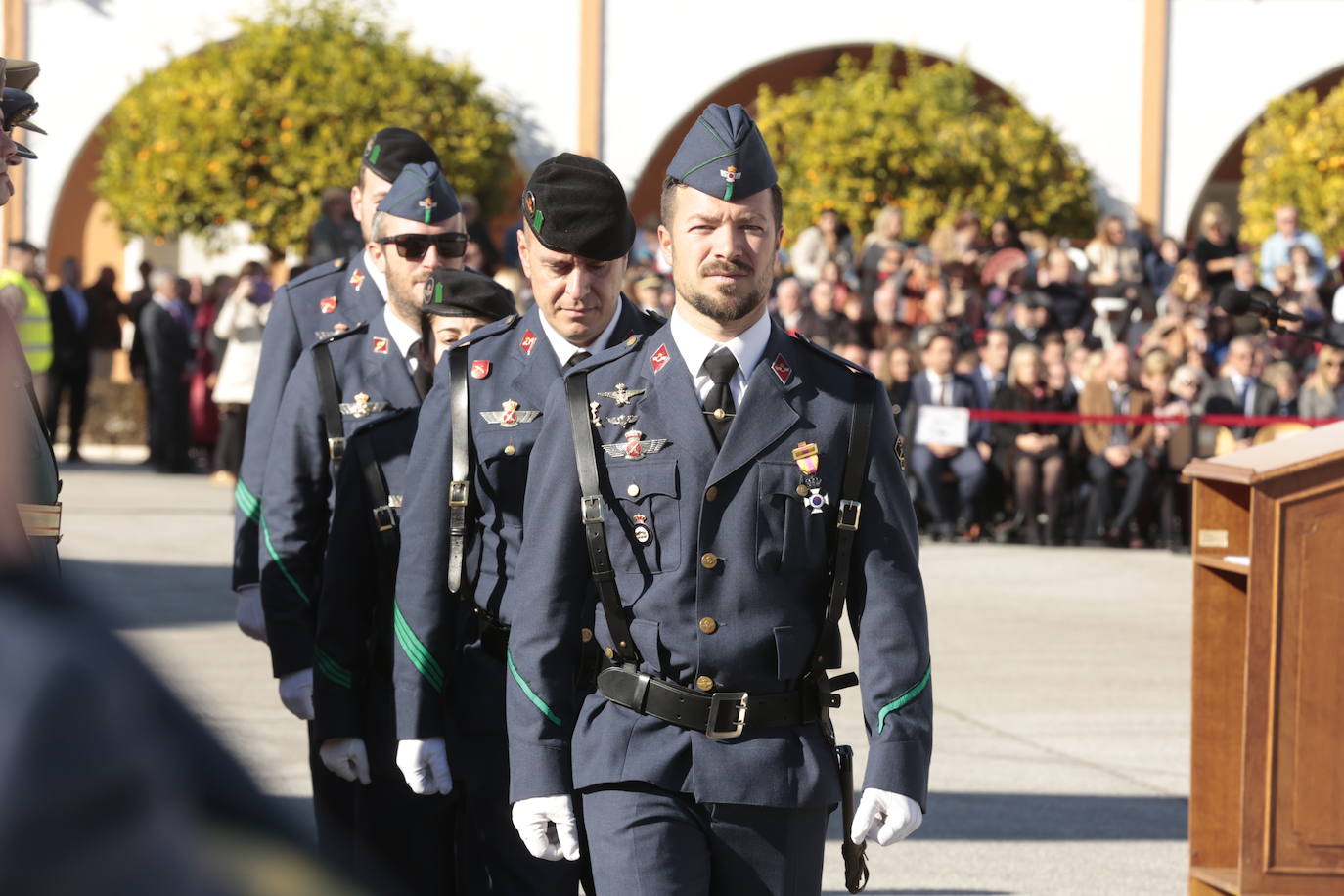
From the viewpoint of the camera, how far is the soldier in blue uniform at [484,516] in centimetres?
427

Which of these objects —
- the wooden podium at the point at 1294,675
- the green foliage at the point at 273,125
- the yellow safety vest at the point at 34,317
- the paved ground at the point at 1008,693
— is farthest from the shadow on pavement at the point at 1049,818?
the green foliage at the point at 273,125

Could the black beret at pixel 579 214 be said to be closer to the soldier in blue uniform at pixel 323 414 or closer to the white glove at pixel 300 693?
the soldier in blue uniform at pixel 323 414

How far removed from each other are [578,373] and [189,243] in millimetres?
28828

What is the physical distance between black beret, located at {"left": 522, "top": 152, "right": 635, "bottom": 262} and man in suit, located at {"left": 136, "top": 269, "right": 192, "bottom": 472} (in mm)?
14987

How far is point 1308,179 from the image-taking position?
22.1 metres

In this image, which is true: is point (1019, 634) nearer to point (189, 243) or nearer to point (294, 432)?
point (294, 432)

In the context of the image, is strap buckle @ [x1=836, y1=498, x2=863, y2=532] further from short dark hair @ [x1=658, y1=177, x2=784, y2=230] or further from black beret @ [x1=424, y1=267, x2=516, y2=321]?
black beret @ [x1=424, y1=267, x2=516, y2=321]

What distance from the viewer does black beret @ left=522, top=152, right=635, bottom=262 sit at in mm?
4395

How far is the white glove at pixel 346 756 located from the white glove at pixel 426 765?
35cm

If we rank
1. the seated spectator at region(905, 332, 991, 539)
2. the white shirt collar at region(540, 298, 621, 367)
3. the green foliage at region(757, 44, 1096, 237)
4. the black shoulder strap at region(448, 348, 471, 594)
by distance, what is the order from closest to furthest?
the black shoulder strap at region(448, 348, 471, 594) < the white shirt collar at region(540, 298, 621, 367) < the seated spectator at region(905, 332, 991, 539) < the green foliage at region(757, 44, 1096, 237)

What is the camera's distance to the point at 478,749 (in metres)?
4.32

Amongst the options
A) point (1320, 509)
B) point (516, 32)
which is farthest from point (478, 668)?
point (516, 32)

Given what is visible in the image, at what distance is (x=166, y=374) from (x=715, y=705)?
52.6 feet

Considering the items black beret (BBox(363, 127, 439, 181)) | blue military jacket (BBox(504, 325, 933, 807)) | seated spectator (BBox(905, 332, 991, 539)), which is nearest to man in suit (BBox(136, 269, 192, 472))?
seated spectator (BBox(905, 332, 991, 539))
